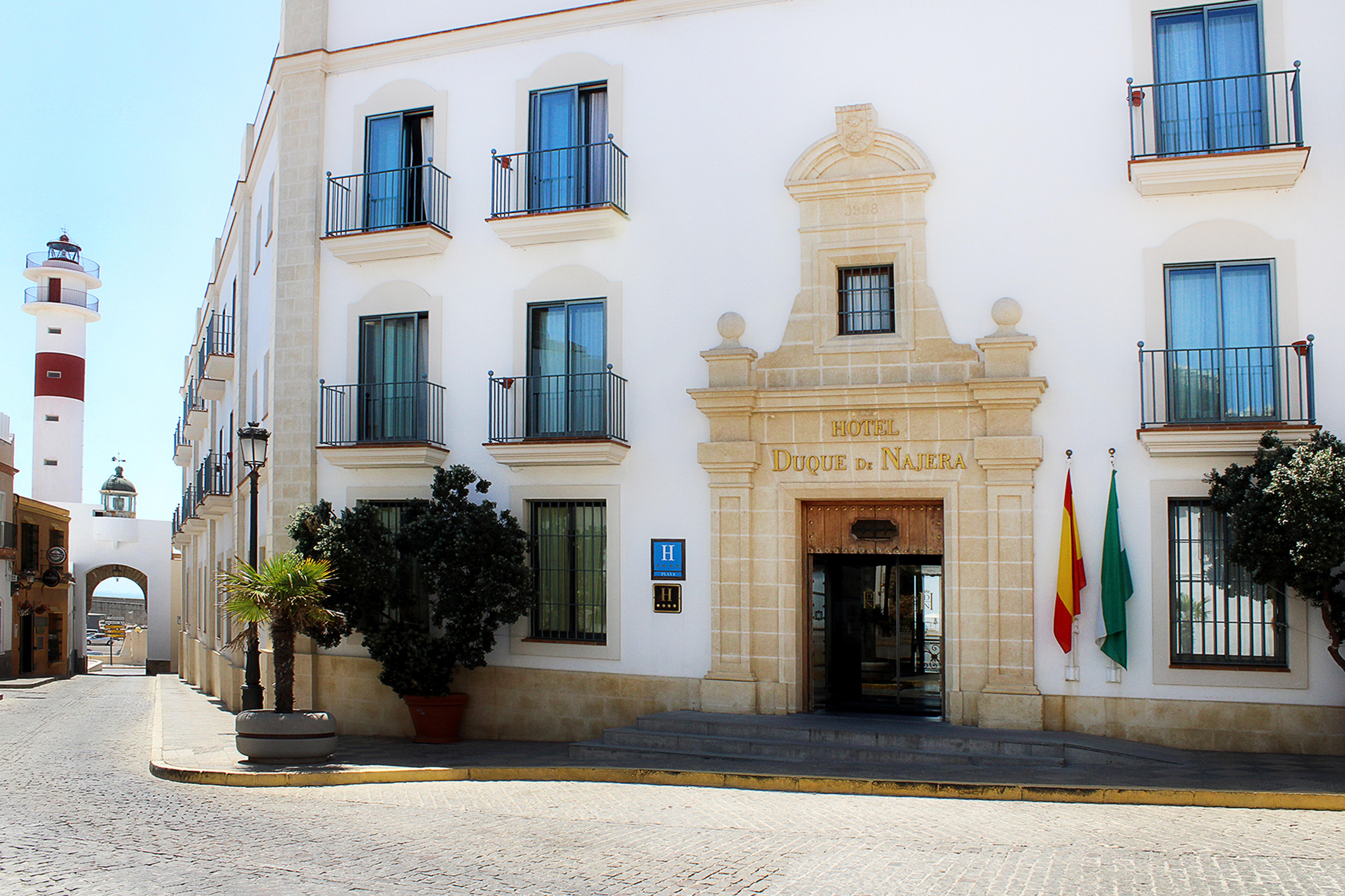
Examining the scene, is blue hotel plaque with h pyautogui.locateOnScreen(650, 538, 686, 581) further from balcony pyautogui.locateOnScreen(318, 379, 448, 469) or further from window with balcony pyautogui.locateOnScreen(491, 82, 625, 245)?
window with balcony pyautogui.locateOnScreen(491, 82, 625, 245)

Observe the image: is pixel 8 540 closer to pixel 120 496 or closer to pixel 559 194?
pixel 120 496

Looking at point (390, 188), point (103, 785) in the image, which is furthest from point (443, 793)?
point (390, 188)

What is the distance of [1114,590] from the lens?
12.8m

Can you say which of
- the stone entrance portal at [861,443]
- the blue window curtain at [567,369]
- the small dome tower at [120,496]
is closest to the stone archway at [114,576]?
the small dome tower at [120,496]

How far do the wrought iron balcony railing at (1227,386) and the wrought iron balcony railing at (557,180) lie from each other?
23.8 feet

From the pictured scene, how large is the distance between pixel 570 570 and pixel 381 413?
13.0 feet

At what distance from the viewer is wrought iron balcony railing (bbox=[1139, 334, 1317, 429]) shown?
12.5 metres

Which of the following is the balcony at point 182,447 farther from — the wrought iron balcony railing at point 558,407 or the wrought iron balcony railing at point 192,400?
the wrought iron balcony railing at point 558,407

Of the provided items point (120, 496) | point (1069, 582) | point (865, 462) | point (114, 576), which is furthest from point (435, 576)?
point (120, 496)

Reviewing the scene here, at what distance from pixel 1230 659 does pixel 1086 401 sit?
3303 mm

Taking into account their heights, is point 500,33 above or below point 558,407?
above

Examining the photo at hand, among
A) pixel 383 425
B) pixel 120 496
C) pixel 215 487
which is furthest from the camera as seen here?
pixel 120 496

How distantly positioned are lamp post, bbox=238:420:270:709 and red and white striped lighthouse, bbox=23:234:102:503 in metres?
35.5

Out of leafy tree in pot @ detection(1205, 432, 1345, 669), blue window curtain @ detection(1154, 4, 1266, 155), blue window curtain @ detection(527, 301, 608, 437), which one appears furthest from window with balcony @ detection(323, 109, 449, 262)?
leafy tree in pot @ detection(1205, 432, 1345, 669)
